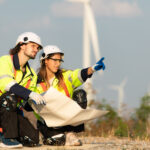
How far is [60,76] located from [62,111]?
0.77 metres

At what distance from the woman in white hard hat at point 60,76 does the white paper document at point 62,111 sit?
→ 0.44 m

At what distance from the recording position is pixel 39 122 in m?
6.99

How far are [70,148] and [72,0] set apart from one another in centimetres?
1354

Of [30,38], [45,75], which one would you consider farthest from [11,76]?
[45,75]

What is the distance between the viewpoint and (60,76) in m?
6.87

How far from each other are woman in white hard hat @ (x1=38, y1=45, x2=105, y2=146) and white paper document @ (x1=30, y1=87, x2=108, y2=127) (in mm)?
442

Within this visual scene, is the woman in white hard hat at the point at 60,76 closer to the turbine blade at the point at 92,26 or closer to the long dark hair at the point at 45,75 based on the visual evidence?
the long dark hair at the point at 45,75

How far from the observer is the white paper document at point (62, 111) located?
245 inches

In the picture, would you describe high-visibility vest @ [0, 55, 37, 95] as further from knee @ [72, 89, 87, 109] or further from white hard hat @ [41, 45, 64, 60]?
knee @ [72, 89, 87, 109]

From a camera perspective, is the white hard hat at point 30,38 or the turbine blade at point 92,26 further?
the turbine blade at point 92,26

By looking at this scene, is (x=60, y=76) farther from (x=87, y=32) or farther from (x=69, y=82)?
(x=87, y=32)

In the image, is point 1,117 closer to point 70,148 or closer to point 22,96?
point 22,96

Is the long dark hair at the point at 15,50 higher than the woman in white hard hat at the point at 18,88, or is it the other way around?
the long dark hair at the point at 15,50

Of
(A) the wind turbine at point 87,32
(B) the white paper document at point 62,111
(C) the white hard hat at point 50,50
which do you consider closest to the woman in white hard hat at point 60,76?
(C) the white hard hat at point 50,50
